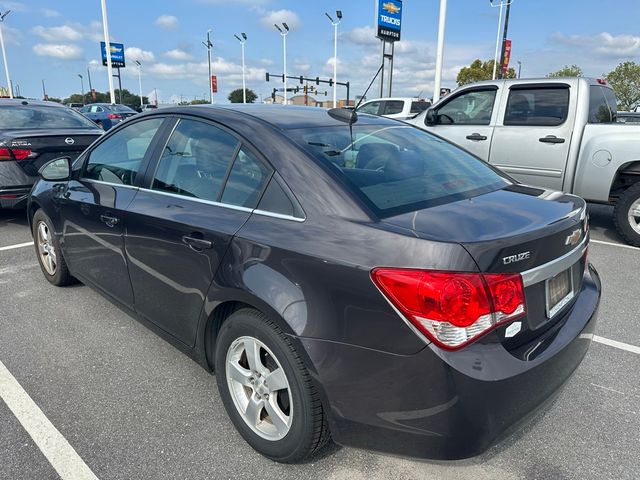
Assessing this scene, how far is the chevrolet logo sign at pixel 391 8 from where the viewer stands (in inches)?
1141

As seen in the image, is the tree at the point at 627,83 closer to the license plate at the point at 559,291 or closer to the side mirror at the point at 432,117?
the side mirror at the point at 432,117

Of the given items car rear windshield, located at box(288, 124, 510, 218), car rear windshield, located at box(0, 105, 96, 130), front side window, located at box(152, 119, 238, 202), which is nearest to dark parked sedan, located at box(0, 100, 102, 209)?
car rear windshield, located at box(0, 105, 96, 130)

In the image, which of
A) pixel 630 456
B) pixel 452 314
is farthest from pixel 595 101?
pixel 452 314

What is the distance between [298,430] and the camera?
207 centimetres

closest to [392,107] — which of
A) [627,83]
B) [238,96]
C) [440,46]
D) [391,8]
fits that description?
[440,46]

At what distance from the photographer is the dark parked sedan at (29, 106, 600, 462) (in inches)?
67.9

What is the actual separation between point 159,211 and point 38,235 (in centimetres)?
246

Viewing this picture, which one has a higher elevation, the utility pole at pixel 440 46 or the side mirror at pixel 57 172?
the utility pole at pixel 440 46

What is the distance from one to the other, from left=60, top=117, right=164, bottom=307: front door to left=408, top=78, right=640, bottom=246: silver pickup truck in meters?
5.05

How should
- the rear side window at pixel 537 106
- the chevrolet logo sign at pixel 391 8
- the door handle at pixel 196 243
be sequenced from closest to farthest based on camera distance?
the door handle at pixel 196 243 → the rear side window at pixel 537 106 → the chevrolet logo sign at pixel 391 8

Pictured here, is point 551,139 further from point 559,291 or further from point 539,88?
point 559,291

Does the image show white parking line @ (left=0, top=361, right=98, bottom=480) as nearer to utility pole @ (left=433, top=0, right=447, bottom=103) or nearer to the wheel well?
the wheel well

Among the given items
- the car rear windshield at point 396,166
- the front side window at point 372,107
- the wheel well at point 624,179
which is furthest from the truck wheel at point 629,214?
the front side window at point 372,107

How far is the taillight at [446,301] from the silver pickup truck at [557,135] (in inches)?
198
